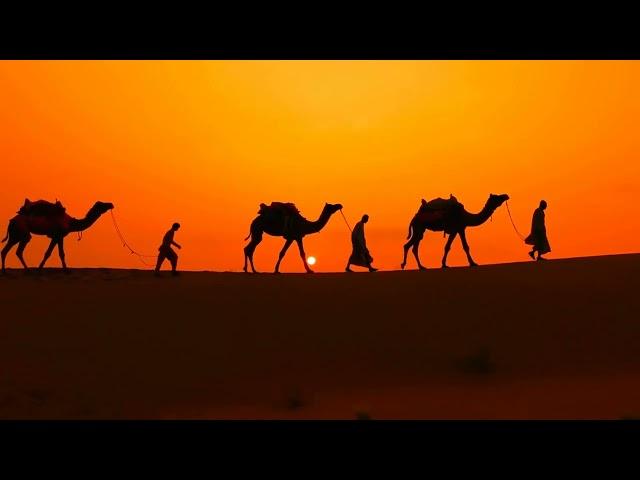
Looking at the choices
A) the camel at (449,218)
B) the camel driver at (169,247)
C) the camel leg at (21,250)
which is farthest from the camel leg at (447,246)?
the camel leg at (21,250)

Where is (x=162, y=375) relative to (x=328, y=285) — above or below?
below

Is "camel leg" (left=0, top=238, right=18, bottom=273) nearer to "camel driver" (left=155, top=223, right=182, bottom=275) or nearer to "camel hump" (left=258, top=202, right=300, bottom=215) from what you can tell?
"camel driver" (left=155, top=223, right=182, bottom=275)

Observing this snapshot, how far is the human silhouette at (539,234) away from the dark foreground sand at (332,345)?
1.29m

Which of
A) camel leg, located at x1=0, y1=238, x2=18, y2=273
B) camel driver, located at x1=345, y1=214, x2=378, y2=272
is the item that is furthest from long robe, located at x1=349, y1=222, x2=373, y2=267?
camel leg, located at x1=0, y1=238, x2=18, y2=273

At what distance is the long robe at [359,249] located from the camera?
21.3 metres

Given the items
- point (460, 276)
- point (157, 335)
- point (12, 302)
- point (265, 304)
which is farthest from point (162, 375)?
point (460, 276)

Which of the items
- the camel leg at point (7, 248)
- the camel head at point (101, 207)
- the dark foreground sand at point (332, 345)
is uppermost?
the camel head at point (101, 207)

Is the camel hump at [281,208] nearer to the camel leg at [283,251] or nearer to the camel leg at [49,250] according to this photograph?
the camel leg at [283,251]

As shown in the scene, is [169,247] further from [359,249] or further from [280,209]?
[359,249]

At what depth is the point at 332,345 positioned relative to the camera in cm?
1470
